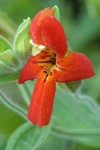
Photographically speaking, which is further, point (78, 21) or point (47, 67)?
point (78, 21)

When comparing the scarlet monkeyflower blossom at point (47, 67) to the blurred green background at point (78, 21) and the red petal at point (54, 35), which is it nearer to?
the red petal at point (54, 35)

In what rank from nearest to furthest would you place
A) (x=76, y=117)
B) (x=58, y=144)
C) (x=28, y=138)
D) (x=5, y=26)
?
(x=28, y=138) → (x=5, y=26) → (x=76, y=117) → (x=58, y=144)

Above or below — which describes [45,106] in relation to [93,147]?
above

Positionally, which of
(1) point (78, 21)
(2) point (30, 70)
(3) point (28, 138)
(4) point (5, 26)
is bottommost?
(1) point (78, 21)

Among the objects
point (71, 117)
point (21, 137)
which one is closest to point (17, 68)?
point (21, 137)

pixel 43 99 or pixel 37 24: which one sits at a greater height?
pixel 37 24

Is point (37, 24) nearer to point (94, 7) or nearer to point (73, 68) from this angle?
point (73, 68)

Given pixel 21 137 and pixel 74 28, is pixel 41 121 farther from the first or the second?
pixel 74 28

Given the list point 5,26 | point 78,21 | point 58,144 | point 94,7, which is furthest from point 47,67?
point 78,21
